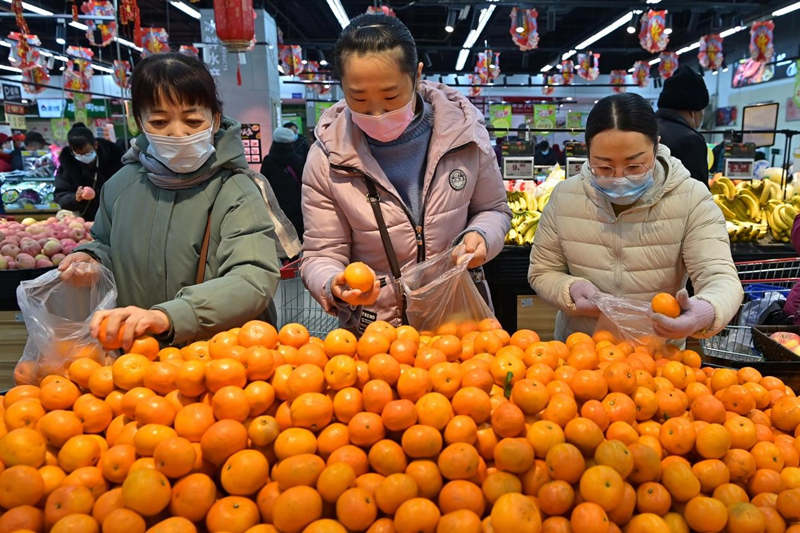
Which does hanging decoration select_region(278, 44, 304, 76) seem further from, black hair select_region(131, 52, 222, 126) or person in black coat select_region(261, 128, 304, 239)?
black hair select_region(131, 52, 222, 126)

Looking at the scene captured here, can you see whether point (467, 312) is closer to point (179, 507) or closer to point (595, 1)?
point (179, 507)

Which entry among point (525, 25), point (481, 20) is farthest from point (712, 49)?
point (481, 20)

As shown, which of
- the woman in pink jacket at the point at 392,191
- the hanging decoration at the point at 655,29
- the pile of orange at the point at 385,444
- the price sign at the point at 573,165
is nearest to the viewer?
the pile of orange at the point at 385,444

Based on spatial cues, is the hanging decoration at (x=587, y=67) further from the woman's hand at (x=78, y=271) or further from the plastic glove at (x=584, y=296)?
the woman's hand at (x=78, y=271)

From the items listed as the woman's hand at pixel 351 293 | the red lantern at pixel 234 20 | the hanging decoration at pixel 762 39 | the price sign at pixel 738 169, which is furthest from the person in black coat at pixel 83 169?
the hanging decoration at pixel 762 39

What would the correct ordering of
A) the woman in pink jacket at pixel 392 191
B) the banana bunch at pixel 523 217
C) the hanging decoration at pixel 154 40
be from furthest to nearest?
the hanging decoration at pixel 154 40, the banana bunch at pixel 523 217, the woman in pink jacket at pixel 392 191

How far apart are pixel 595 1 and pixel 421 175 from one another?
12.5m

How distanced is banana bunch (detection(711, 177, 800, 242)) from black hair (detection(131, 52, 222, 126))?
13.2 feet

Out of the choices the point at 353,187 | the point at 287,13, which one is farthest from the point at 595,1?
the point at 353,187

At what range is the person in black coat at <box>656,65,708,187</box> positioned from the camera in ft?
11.3

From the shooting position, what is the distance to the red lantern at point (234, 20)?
5629 mm

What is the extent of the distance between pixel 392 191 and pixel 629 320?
0.87 m

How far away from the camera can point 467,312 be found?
75.0 inches

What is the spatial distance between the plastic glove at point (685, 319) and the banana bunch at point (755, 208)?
3.10 m
